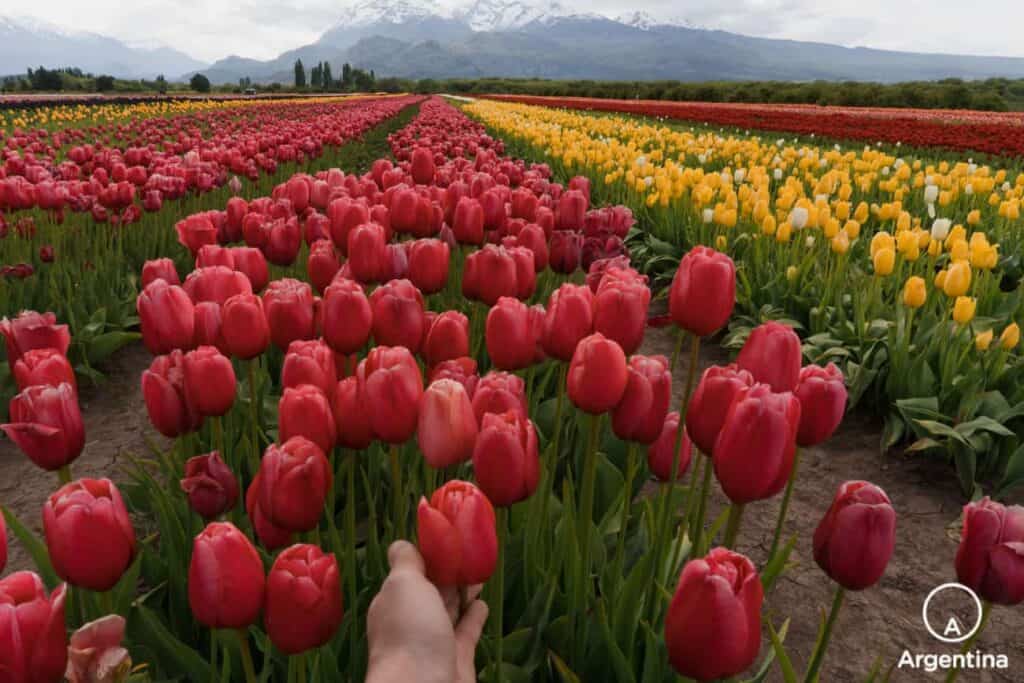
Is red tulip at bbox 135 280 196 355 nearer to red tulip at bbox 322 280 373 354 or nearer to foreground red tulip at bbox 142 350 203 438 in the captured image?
foreground red tulip at bbox 142 350 203 438

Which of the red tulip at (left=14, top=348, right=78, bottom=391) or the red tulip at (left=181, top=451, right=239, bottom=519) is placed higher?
the red tulip at (left=14, top=348, right=78, bottom=391)

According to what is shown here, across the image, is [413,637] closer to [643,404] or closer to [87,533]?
[87,533]

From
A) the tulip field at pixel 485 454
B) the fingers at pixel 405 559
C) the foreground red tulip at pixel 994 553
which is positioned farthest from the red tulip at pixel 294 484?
the foreground red tulip at pixel 994 553

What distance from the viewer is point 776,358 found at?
1555 millimetres

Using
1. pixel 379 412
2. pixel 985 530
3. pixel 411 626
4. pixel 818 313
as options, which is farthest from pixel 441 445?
pixel 818 313

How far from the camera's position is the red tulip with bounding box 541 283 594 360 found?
1868 mm

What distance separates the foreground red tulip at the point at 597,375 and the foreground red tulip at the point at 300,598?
65 centimetres

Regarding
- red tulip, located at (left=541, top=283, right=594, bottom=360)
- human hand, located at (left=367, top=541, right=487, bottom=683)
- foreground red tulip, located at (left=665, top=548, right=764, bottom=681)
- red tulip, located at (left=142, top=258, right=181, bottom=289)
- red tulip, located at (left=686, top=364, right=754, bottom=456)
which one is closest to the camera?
human hand, located at (left=367, top=541, right=487, bottom=683)

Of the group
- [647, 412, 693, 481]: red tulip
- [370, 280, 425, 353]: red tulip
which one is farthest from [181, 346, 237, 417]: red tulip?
[647, 412, 693, 481]: red tulip

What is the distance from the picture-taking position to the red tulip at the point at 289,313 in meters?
2.08

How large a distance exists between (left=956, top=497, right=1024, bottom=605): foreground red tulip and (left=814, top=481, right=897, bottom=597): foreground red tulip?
0.13 metres

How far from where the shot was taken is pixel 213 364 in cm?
177

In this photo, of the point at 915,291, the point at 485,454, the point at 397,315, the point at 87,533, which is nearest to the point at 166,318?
the point at 397,315

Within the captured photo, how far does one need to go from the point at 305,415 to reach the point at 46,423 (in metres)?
0.57
